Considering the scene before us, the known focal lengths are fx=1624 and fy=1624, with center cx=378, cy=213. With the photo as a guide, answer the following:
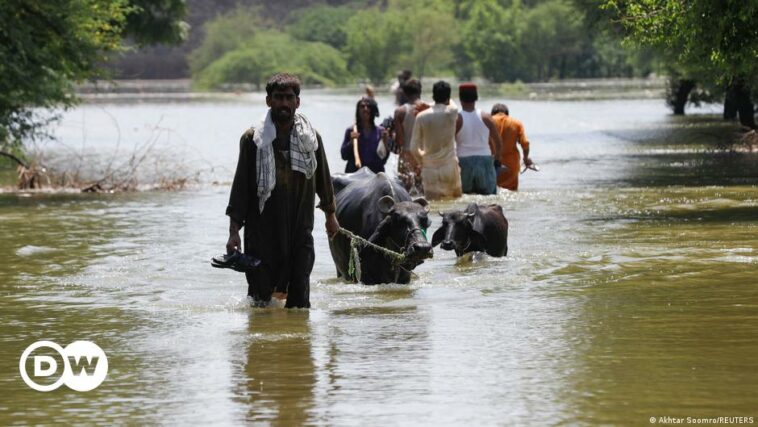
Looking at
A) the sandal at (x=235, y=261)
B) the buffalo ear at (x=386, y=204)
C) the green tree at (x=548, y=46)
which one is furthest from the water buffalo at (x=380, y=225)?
the green tree at (x=548, y=46)

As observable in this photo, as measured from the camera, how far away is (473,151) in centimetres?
1831

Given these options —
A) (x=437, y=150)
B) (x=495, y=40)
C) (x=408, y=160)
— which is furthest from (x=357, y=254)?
(x=495, y=40)

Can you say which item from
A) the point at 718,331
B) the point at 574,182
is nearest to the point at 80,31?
the point at 574,182

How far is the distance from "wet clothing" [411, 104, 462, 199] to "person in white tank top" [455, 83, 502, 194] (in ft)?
0.59

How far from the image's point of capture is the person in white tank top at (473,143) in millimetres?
18281

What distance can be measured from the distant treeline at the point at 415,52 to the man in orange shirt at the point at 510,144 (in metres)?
126

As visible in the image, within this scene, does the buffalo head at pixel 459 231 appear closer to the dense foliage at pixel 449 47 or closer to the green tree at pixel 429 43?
the dense foliage at pixel 449 47

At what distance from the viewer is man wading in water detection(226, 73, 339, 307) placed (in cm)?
974

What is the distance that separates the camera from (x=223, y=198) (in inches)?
915

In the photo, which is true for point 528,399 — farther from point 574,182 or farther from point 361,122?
point 574,182

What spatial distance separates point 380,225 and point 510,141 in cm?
812

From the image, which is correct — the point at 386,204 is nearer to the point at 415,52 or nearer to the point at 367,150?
the point at 367,150

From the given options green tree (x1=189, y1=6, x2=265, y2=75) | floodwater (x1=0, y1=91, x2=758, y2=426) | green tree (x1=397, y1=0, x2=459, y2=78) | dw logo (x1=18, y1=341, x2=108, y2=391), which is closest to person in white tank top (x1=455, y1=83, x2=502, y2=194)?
floodwater (x1=0, y1=91, x2=758, y2=426)

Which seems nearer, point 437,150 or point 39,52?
point 437,150
